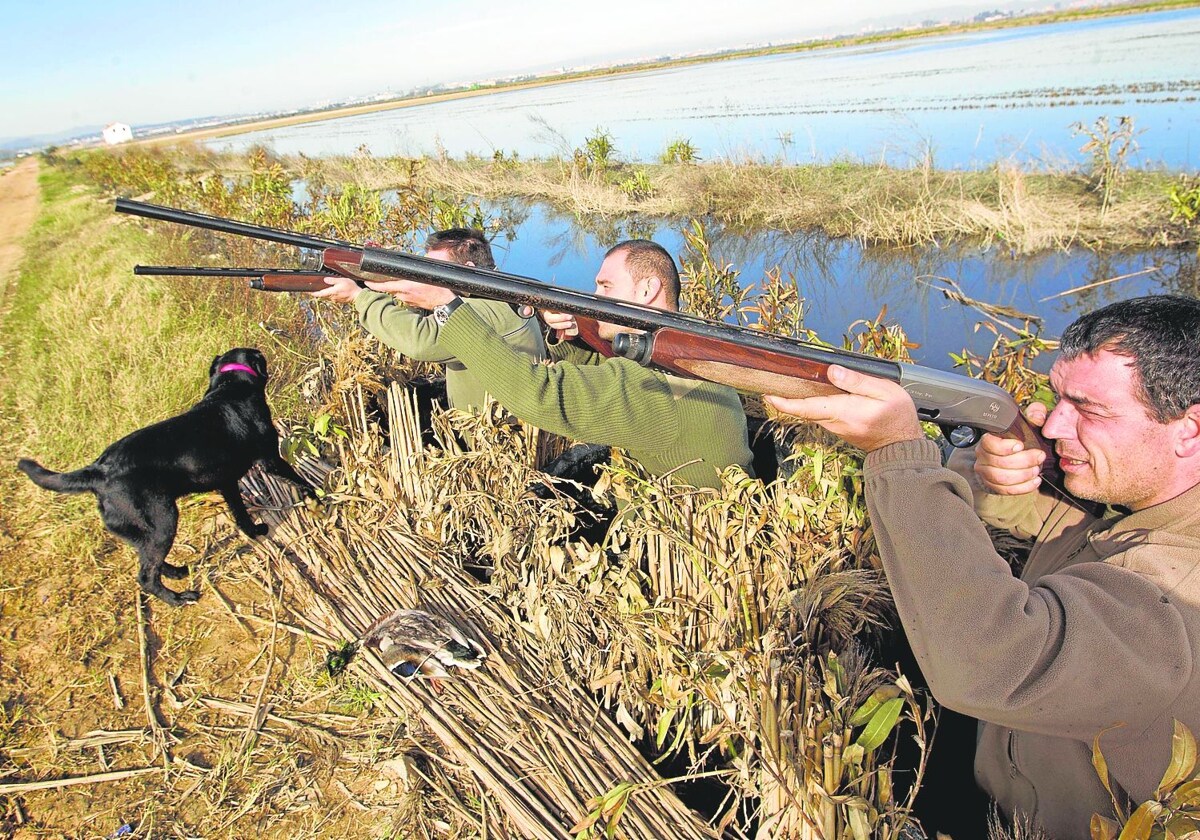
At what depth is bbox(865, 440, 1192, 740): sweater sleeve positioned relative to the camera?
4.06 feet

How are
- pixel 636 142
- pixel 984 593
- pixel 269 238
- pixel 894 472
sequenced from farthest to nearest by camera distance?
pixel 636 142
pixel 269 238
pixel 894 472
pixel 984 593

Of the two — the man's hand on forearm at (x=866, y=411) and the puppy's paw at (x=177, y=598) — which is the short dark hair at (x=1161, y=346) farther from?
the puppy's paw at (x=177, y=598)

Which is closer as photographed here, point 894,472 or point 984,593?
point 984,593

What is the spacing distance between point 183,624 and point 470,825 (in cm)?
233

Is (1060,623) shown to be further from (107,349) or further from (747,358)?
(107,349)

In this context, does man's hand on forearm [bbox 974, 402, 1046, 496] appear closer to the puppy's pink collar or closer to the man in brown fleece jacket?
the man in brown fleece jacket

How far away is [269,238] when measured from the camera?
8.40 ft

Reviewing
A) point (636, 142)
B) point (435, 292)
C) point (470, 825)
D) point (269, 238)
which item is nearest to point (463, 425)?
point (435, 292)

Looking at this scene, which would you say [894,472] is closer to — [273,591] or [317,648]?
[317,648]

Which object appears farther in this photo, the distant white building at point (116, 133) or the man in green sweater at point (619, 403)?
the distant white building at point (116, 133)

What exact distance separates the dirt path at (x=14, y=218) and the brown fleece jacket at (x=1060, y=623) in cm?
1570

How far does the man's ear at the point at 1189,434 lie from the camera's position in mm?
1499

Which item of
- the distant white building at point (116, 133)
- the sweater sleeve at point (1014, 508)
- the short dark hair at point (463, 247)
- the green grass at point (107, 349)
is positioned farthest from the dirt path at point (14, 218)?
the distant white building at point (116, 133)

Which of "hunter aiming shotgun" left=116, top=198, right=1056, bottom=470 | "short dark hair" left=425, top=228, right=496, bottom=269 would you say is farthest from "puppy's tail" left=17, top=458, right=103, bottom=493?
"hunter aiming shotgun" left=116, top=198, right=1056, bottom=470
